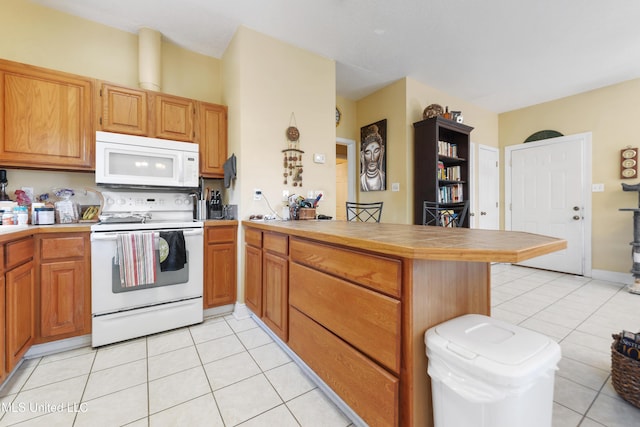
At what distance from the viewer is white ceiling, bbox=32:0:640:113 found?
231cm

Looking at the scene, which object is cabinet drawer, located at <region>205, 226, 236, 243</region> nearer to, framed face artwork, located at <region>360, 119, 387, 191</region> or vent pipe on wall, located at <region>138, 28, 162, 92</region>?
vent pipe on wall, located at <region>138, 28, 162, 92</region>

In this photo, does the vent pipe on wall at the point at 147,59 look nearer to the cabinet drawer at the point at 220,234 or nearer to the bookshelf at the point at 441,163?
the cabinet drawer at the point at 220,234

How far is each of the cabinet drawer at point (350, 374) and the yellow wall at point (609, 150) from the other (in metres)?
4.73

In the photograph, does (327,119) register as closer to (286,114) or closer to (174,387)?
(286,114)

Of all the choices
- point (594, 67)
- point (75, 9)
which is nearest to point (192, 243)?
point (75, 9)

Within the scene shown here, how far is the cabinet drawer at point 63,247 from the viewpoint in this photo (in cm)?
184

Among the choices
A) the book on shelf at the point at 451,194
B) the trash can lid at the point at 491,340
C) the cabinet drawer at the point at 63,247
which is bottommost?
the trash can lid at the point at 491,340

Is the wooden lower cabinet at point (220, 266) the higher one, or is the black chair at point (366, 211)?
the black chair at point (366, 211)

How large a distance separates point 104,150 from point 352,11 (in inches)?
97.4

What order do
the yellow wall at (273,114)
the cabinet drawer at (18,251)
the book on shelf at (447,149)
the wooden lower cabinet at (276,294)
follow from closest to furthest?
the cabinet drawer at (18,251), the wooden lower cabinet at (276,294), the yellow wall at (273,114), the book on shelf at (447,149)

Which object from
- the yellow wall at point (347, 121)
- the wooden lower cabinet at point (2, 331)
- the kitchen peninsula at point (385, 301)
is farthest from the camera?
the yellow wall at point (347, 121)

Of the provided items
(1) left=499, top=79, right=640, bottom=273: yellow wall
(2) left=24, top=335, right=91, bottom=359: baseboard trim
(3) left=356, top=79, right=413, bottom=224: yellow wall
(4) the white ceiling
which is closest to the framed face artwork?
(3) left=356, top=79, right=413, bottom=224: yellow wall

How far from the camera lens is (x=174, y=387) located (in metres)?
1.52

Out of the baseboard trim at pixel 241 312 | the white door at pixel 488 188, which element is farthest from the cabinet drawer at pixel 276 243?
the white door at pixel 488 188
